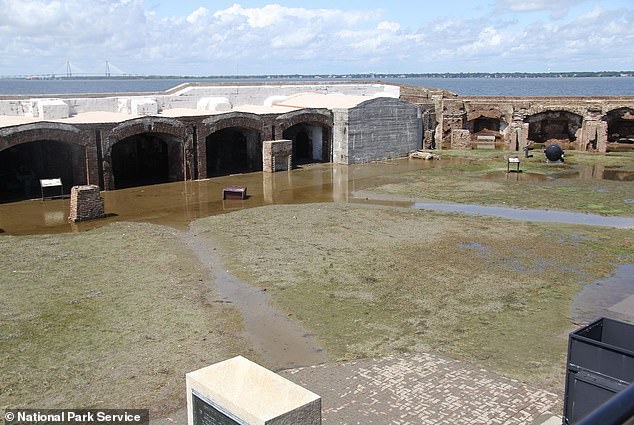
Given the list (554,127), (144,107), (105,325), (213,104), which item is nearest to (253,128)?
(213,104)

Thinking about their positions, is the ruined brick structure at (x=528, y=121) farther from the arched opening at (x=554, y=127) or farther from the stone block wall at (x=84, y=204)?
the stone block wall at (x=84, y=204)

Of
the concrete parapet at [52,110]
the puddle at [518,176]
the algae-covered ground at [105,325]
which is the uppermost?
the concrete parapet at [52,110]

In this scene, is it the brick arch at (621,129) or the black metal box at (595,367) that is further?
the brick arch at (621,129)

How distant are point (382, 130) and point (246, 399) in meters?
28.2

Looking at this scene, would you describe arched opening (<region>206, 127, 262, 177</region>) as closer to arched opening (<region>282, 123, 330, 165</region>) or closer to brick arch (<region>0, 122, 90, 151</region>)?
arched opening (<region>282, 123, 330, 165</region>)

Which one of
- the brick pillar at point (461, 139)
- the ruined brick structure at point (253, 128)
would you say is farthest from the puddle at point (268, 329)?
the brick pillar at point (461, 139)

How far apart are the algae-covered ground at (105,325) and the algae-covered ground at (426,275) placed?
1532 mm

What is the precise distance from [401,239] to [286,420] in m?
11.9

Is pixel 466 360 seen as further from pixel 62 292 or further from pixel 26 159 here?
pixel 26 159

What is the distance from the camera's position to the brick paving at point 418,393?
24.6ft

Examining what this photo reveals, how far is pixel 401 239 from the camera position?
16062mm

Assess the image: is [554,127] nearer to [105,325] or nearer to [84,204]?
[84,204]

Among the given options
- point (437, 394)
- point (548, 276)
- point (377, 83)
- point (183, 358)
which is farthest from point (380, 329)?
point (377, 83)

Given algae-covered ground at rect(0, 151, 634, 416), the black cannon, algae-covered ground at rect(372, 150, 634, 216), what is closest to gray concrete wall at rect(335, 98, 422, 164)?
algae-covered ground at rect(372, 150, 634, 216)
